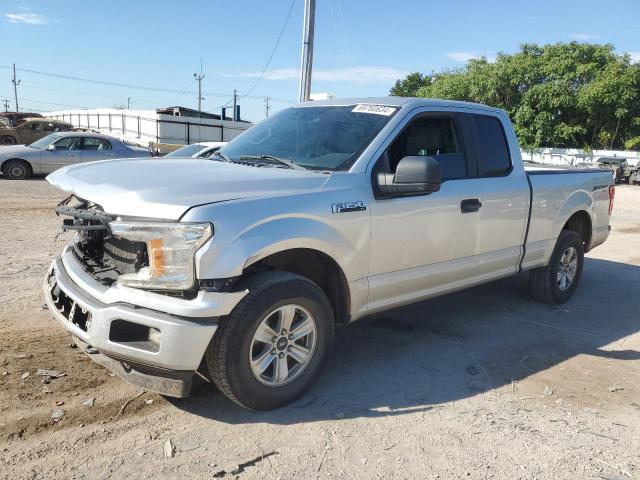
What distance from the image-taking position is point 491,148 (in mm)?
4988

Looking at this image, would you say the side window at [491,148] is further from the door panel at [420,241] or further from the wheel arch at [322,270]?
the wheel arch at [322,270]

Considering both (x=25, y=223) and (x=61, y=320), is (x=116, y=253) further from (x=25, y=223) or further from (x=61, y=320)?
(x=25, y=223)

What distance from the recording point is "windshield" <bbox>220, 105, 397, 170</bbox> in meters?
4.00

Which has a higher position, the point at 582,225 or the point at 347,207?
the point at 347,207

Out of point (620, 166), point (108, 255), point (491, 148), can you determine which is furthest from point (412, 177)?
point (620, 166)

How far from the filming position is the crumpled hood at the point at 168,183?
303 centimetres

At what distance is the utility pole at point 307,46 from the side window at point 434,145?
9.42 metres

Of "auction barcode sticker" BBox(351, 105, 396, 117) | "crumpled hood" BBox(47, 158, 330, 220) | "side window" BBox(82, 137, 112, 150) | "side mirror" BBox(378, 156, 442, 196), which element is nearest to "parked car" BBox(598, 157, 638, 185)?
"side window" BBox(82, 137, 112, 150)

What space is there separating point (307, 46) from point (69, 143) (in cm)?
746

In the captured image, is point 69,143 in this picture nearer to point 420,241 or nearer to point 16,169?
point 16,169

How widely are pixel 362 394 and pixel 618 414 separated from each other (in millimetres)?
1667

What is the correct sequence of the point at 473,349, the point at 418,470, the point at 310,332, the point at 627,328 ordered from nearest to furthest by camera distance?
the point at 418,470 < the point at 310,332 < the point at 473,349 < the point at 627,328

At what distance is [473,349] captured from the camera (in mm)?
4676

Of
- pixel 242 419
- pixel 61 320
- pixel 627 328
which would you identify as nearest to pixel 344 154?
pixel 242 419
